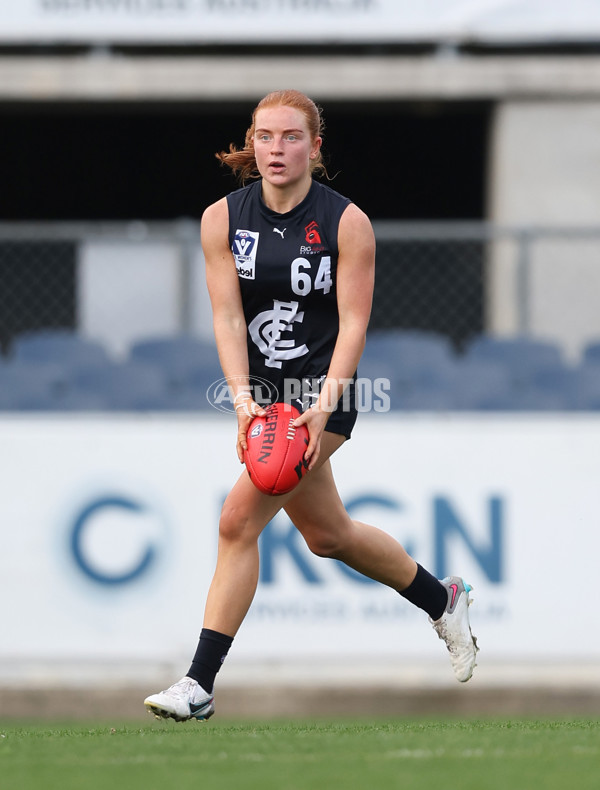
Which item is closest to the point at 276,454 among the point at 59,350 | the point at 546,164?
the point at 59,350

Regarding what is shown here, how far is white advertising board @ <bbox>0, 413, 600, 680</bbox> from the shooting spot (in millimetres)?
7051

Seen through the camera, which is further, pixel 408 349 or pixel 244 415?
pixel 408 349

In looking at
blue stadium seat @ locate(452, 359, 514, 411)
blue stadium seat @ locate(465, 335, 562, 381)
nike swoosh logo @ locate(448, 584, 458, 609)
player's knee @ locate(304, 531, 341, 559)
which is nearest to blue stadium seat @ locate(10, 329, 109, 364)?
blue stadium seat @ locate(452, 359, 514, 411)

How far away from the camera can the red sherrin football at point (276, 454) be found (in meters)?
4.43

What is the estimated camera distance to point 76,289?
1040 cm

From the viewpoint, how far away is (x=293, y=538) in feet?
23.2

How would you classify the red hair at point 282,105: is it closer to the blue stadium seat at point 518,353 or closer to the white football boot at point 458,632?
the white football boot at point 458,632

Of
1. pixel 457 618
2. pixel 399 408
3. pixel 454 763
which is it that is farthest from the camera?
pixel 399 408

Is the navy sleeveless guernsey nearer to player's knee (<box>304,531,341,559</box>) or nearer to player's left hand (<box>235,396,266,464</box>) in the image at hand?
player's left hand (<box>235,396,266,464</box>)

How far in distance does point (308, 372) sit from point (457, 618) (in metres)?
1.25

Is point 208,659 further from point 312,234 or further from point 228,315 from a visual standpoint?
point 312,234

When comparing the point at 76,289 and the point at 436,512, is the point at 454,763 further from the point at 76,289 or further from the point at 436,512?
the point at 76,289

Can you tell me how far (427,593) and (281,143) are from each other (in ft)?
5.84

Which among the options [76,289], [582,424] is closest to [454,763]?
[582,424]
